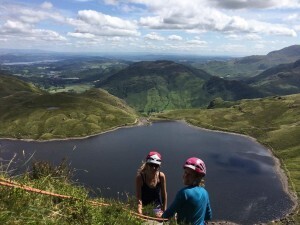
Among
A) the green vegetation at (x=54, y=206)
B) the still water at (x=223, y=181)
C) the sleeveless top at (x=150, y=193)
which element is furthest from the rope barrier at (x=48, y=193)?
the still water at (x=223, y=181)

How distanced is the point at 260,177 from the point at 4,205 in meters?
174

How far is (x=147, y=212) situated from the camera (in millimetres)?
13617

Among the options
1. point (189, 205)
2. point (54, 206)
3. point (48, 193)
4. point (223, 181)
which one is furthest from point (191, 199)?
point (223, 181)

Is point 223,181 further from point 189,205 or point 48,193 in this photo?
point 48,193

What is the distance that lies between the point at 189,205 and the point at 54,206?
4464 mm

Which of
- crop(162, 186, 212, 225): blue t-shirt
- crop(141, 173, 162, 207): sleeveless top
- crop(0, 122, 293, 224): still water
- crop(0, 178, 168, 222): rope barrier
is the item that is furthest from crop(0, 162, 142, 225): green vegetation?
crop(0, 122, 293, 224): still water

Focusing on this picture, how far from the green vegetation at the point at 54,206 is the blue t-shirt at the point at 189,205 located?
1.40m

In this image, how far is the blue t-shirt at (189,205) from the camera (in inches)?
471

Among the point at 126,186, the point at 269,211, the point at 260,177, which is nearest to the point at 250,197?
the point at 269,211

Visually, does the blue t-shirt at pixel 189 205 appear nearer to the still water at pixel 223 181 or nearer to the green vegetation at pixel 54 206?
the green vegetation at pixel 54 206

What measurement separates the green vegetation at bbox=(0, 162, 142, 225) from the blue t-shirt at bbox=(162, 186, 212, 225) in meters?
1.40

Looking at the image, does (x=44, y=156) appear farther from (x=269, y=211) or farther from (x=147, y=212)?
(x=147, y=212)

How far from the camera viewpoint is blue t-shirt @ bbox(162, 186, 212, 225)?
39.2 ft

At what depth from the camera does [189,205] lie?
1198cm
